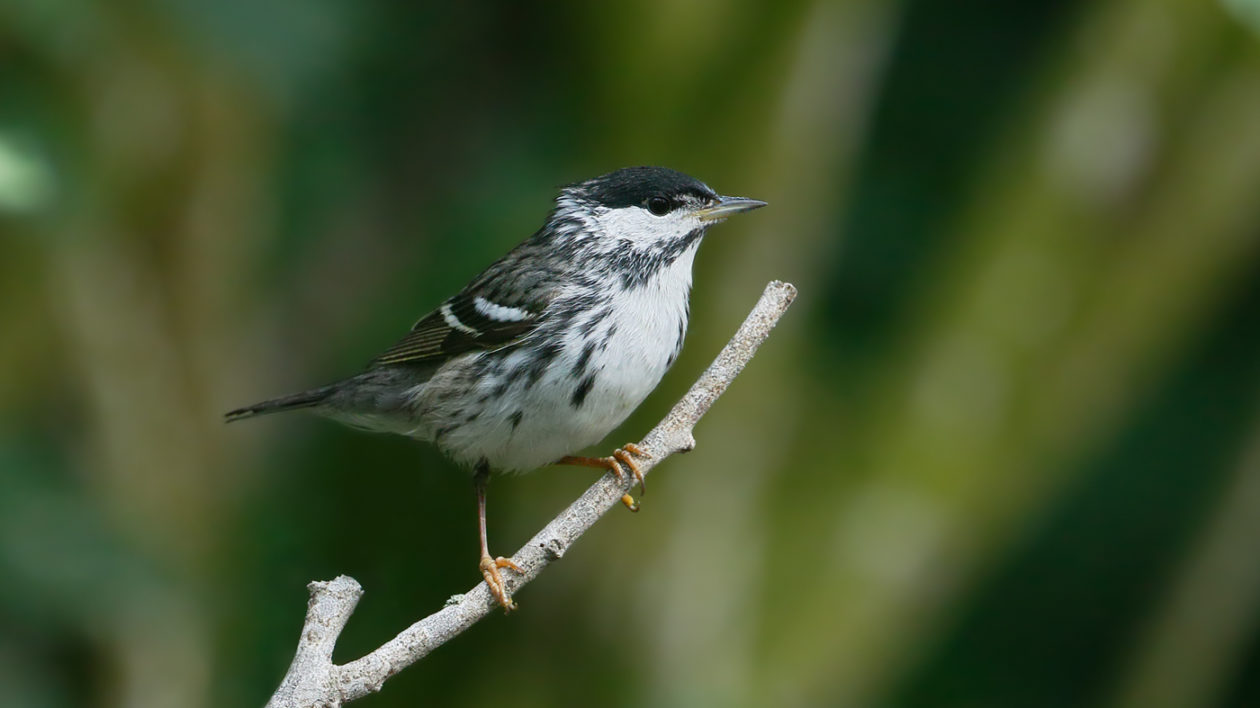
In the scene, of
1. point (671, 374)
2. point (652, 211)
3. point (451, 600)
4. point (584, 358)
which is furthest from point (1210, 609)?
point (451, 600)

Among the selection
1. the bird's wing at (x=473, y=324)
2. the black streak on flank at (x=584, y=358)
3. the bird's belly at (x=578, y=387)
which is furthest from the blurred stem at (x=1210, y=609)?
the bird's wing at (x=473, y=324)

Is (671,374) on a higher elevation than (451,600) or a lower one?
lower

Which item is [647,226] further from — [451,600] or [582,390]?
[451,600]

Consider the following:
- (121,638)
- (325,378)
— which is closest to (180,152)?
(325,378)

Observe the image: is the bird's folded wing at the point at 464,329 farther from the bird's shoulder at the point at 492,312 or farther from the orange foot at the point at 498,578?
the orange foot at the point at 498,578

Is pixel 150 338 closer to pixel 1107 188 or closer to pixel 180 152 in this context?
pixel 180 152

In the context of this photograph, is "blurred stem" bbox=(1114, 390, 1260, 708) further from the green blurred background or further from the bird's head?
the bird's head
